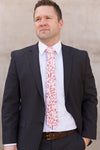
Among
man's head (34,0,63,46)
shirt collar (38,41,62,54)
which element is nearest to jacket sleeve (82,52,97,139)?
shirt collar (38,41,62,54)

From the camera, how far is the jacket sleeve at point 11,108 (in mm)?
2111

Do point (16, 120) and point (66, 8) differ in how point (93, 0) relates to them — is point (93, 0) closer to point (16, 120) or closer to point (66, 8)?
point (66, 8)

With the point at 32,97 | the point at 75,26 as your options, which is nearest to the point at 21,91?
the point at 32,97

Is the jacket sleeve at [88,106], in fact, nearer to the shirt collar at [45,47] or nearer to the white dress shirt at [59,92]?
the white dress shirt at [59,92]

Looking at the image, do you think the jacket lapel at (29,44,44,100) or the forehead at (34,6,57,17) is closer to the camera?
the jacket lapel at (29,44,44,100)

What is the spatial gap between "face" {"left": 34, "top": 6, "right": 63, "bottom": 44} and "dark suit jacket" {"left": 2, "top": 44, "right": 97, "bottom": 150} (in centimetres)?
14

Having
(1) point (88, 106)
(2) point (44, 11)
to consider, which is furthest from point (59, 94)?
(2) point (44, 11)

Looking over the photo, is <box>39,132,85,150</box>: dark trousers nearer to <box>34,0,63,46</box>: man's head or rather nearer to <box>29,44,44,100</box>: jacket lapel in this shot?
<box>29,44,44,100</box>: jacket lapel

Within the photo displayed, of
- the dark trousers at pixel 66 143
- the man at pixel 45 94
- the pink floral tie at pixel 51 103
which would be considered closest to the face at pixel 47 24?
the man at pixel 45 94

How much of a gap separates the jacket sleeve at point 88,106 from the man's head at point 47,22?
37 cm

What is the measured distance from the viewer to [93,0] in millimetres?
3236

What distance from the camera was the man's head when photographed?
6.99ft

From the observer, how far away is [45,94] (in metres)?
2.10

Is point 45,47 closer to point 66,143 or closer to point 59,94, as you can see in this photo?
point 59,94
